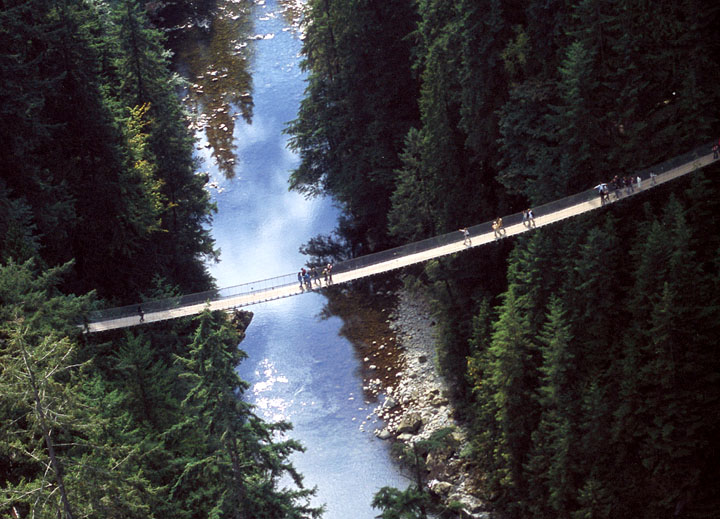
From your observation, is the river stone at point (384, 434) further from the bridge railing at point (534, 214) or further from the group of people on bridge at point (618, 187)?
the group of people on bridge at point (618, 187)

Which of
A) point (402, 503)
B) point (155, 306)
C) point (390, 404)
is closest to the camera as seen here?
point (402, 503)

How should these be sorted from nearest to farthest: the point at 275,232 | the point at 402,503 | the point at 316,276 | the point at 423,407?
the point at 402,503
the point at 316,276
the point at 423,407
the point at 275,232

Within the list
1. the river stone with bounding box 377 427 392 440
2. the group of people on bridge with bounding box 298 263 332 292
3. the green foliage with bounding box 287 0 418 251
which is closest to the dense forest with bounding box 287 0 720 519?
the river stone with bounding box 377 427 392 440

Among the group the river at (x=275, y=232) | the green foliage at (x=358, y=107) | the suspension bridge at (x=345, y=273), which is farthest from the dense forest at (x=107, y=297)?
the green foliage at (x=358, y=107)

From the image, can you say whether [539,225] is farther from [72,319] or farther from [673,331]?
[72,319]

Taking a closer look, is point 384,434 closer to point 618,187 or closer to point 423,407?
point 423,407

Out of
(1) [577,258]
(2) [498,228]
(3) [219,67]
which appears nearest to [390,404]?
(2) [498,228]

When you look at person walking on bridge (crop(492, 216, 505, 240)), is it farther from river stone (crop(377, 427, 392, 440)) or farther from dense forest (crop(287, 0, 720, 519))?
river stone (crop(377, 427, 392, 440))
